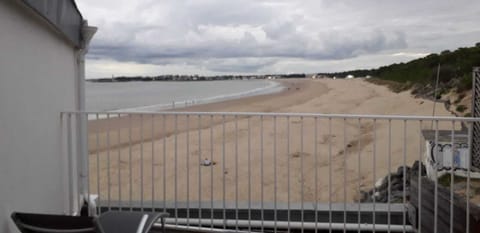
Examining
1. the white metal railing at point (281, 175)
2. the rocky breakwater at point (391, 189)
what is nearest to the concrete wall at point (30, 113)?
the white metal railing at point (281, 175)

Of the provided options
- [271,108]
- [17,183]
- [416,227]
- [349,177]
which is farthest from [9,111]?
[271,108]

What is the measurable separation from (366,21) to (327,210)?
22.6m

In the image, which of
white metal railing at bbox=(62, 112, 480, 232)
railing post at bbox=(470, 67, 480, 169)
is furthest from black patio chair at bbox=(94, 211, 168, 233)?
railing post at bbox=(470, 67, 480, 169)

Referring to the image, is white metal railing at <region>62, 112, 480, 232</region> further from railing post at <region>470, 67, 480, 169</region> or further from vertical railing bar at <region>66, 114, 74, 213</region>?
railing post at <region>470, 67, 480, 169</region>

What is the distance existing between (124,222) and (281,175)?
19.5ft

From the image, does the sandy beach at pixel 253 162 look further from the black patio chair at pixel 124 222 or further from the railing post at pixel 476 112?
the black patio chair at pixel 124 222

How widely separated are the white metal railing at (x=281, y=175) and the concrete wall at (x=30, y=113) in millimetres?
358

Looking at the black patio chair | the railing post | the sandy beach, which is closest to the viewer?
the black patio chair

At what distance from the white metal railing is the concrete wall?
1.17 feet

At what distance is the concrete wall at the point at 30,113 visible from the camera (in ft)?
7.30

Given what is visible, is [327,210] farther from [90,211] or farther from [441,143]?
[441,143]

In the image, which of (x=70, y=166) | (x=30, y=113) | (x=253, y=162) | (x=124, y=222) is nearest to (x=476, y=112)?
(x=70, y=166)

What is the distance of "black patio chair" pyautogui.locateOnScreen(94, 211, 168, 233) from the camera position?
6.75ft

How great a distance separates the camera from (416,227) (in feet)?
12.3
